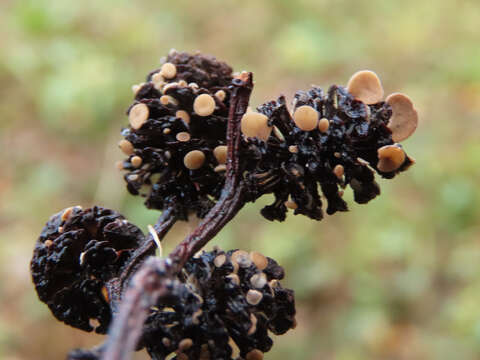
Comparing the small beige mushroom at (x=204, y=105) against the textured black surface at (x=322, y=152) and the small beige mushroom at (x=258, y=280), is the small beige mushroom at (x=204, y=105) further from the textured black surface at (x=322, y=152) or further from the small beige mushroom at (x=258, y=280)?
the small beige mushroom at (x=258, y=280)

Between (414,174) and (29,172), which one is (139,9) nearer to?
(29,172)

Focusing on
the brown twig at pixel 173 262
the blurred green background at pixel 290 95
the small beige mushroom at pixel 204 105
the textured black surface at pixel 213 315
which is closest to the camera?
the brown twig at pixel 173 262

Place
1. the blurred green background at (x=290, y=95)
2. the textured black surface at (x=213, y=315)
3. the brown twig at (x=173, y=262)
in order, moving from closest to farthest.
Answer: the brown twig at (x=173, y=262), the textured black surface at (x=213, y=315), the blurred green background at (x=290, y=95)

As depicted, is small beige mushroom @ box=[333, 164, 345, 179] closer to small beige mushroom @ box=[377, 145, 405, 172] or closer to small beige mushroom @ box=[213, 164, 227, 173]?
small beige mushroom @ box=[377, 145, 405, 172]

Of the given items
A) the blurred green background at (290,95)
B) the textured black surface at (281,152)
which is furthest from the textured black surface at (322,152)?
the blurred green background at (290,95)

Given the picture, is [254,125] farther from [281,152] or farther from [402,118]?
[402,118]

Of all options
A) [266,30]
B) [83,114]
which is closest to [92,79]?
[83,114]

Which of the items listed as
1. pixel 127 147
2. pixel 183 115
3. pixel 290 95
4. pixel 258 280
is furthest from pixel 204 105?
pixel 290 95
